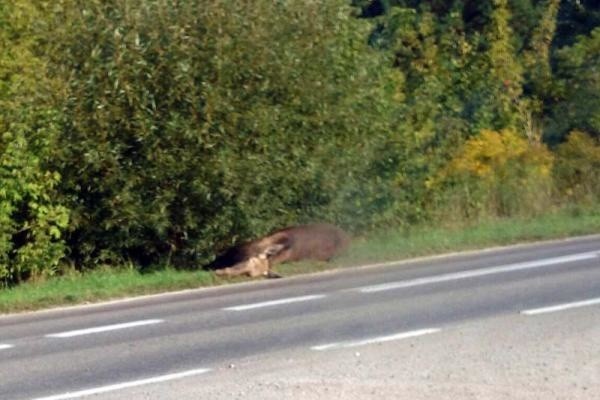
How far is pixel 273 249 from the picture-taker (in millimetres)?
18953

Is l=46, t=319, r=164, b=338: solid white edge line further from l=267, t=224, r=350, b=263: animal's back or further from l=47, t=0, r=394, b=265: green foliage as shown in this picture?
l=47, t=0, r=394, b=265: green foliage

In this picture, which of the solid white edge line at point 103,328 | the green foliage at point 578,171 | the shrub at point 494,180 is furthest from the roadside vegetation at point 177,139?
the green foliage at point 578,171

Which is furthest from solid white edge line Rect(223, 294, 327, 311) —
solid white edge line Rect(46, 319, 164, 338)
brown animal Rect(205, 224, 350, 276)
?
brown animal Rect(205, 224, 350, 276)

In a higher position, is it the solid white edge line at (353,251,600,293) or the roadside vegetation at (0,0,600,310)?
the roadside vegetation at (0,0,600,310)

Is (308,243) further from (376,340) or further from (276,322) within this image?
(376,340)

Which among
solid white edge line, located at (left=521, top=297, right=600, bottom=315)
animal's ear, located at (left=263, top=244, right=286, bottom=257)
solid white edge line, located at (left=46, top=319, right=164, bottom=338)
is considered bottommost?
solid white edge line, located at (left=521, top=297, right=600, bottom=315)

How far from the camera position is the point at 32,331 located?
13.8m

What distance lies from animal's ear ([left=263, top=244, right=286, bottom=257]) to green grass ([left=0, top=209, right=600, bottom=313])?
0.23 meters

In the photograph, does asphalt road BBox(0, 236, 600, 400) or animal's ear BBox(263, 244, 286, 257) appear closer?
asphalt road BBox(0, 236, 600, 400)

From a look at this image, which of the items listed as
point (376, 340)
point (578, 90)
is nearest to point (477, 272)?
point (376, 340)

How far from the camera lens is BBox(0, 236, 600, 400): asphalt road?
1059 cm

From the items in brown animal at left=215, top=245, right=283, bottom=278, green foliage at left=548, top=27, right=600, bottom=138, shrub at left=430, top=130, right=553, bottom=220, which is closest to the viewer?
brown animal at left=215, top=245, right=283, bottom=278

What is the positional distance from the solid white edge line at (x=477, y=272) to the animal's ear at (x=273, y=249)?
111 inches

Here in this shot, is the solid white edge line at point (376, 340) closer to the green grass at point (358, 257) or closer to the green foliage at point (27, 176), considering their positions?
the green grass at point (358, 257)
